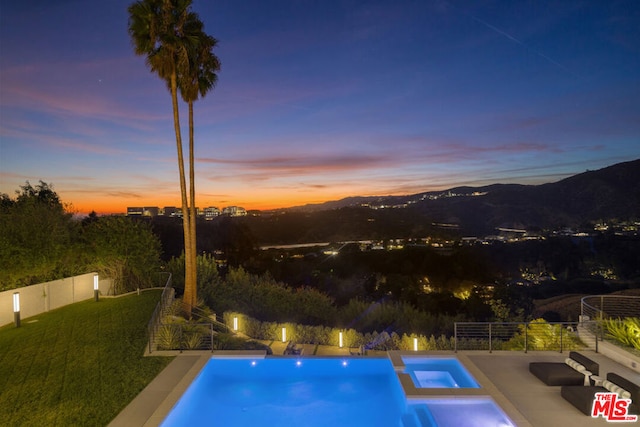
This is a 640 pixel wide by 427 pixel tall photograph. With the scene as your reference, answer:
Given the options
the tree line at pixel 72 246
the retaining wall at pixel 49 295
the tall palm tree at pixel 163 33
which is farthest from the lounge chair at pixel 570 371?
the tree line at pixel 72 246

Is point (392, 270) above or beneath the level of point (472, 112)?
beneath

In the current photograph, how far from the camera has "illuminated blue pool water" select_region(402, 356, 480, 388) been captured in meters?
7.88

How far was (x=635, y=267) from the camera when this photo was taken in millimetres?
26453

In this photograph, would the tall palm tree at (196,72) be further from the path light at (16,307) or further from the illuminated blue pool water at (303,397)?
the illuminated blue pool water at (303,397)

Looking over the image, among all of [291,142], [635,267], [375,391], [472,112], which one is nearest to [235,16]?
[291,142]

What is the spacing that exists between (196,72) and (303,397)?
10.8 meters

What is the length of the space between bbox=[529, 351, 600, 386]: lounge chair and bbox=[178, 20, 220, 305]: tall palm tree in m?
10.6

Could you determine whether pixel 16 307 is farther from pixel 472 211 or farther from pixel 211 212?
pixel 472 211

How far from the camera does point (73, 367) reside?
Result: 25.3 ft

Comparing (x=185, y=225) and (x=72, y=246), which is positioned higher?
(x=185, y=225)

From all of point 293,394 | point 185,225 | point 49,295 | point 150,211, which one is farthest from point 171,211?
point 293,394

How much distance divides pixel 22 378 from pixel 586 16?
81.4 ft

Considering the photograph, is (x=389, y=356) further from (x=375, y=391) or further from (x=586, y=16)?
(x=586, y=16)

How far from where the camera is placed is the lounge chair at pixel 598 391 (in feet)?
19.2
